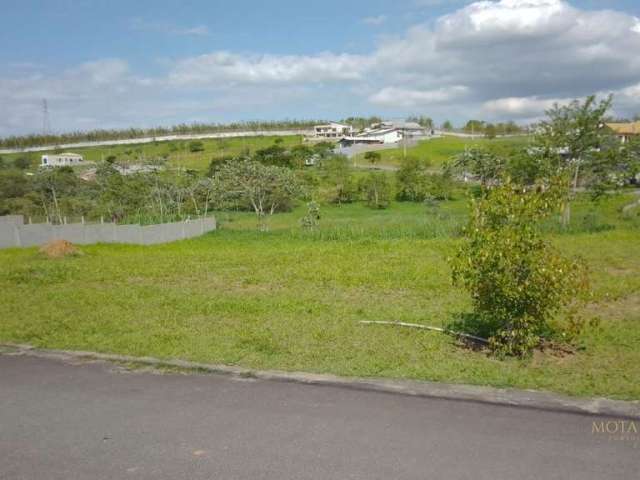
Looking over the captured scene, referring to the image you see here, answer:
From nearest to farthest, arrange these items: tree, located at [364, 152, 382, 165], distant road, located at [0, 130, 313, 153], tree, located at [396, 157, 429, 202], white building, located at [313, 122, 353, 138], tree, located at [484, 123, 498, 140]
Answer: tree, located at [396, 157, 429, 202], tree, located at [364, 152, 382, 165], distant road, located at [0, 130, 313, 153], tree, located at [484, 123, 498, 140], white building, located at [313, 122, 353, 138]

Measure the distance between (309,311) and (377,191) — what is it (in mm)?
34882

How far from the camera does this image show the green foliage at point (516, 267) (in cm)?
578

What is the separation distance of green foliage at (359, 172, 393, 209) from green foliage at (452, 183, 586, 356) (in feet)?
120

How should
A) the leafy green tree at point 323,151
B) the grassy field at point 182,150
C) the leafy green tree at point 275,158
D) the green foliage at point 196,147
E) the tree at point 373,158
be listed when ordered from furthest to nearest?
1. the green foliage at point 196,147
2. the grassy field at point 182,150
3. the tree at point 373,158
4. the leafy green tree at point 323,151
5. the leafy green tree at point 275,158

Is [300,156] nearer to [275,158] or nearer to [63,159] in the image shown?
[275,158]

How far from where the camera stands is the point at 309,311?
28.3 feet

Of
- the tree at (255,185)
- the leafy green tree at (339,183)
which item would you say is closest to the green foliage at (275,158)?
the leafy green tree at (339,183)

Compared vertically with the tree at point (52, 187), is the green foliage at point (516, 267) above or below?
above

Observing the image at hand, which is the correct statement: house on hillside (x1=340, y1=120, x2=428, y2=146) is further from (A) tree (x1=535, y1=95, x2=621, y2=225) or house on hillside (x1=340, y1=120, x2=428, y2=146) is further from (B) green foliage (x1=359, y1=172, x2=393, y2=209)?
(A) tree (x1=535, y1=95, x2=621, y2=225)

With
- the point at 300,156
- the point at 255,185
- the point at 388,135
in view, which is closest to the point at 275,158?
the point at 300,156

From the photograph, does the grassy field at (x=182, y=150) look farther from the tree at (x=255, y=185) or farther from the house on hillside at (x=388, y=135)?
the tree at (x=255, y=185)

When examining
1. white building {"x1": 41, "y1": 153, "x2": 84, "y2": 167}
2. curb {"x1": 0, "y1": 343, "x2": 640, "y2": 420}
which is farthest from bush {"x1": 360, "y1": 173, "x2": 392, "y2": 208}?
curb {"x1": 0, "y1": 343, "x2": 640, "y2": 420}

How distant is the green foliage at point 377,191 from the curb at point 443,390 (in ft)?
122

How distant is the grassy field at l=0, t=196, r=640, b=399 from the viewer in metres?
5.86
